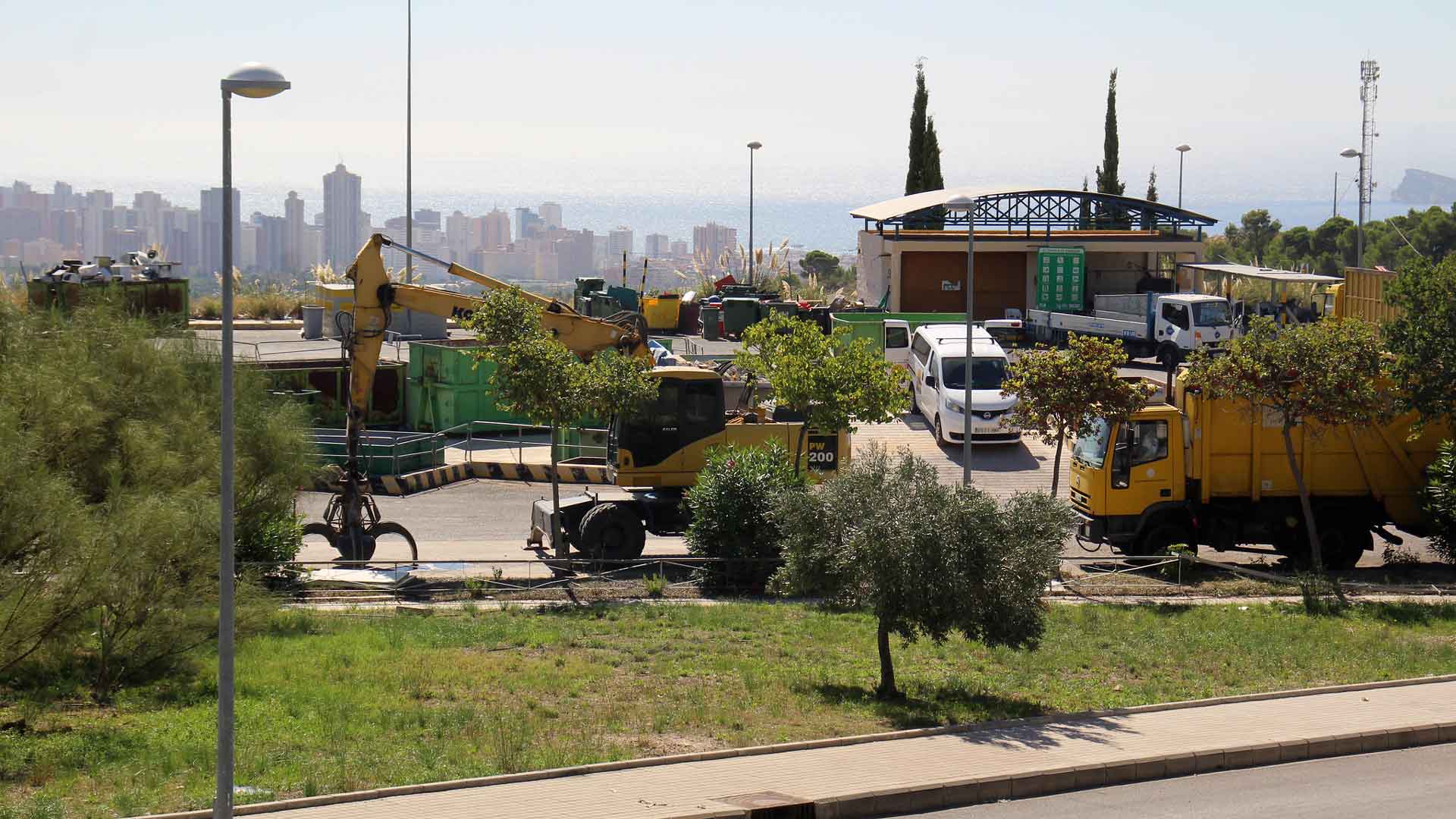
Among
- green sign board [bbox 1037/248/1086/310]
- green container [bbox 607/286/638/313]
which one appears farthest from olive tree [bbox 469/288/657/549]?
green sign board [bbox 1037/248/1086/310]

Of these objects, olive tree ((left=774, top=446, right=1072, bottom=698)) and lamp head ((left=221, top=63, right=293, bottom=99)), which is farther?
olive tree ((left=774, top=446, right=1072, bottom=698))

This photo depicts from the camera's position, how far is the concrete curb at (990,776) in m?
10.9

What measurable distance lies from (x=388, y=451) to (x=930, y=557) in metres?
17.4

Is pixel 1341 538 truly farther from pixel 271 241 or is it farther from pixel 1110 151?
pixel 271 241

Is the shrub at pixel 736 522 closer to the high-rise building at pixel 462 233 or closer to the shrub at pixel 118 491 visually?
the shrub at pixel 118 491

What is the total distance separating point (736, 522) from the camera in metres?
21.0

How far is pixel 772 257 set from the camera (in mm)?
70812

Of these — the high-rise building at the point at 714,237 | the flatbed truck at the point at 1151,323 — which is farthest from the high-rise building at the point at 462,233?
the flatbed truck at the point at 1151,323

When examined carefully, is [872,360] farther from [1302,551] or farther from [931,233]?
[931,233]

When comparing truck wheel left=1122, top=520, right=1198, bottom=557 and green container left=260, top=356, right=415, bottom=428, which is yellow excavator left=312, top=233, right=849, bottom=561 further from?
green container left=260, top=356, right=415, bottom=428

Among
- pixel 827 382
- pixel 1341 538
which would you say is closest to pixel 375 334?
pixel 827 382

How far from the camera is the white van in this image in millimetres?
30391

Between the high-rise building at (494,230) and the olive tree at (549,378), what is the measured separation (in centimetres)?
14610

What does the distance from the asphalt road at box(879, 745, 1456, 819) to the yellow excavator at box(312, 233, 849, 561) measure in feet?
38.4
